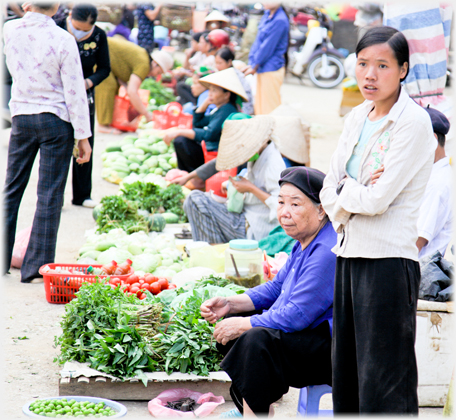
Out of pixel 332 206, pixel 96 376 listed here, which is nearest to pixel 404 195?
pixel 332 206

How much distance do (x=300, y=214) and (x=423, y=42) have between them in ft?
6.35

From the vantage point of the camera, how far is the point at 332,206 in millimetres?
2104

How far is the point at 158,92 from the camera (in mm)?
11219

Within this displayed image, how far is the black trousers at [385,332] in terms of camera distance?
1984 millimetres

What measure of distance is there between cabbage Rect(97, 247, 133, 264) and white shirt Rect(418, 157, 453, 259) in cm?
237

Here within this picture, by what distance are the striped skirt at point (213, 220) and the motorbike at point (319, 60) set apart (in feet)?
36.9

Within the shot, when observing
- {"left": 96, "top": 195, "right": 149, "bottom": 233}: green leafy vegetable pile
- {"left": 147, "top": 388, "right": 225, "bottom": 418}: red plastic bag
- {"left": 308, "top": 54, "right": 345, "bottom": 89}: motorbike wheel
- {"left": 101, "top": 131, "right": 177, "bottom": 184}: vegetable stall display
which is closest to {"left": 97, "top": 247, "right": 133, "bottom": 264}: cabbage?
{"left": 96, "top": 195, "right": 149, "bottom": 233}: green leafy vegetable pile

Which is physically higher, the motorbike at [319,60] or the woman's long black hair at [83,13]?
the motorbike at [319,60]

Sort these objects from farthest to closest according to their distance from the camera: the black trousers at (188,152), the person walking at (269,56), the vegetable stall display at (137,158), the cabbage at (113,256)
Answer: the person walking at (269,56), the vegetable stall display at (137,158), the black trousers at (188,152), the cabbage at (113,256)

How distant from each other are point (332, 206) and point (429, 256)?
1030 millimetres

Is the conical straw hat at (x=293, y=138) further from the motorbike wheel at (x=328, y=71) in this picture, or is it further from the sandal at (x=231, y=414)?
the motorbike wheel at (x=328, y=71)

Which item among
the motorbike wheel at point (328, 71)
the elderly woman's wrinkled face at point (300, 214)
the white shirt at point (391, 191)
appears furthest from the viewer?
the motorbike wheel at point (328, 71)

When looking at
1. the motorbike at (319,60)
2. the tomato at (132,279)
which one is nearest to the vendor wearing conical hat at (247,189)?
the tomato at (132,279)

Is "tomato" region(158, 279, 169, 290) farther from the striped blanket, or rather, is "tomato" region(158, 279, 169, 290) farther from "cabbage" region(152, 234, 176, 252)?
the striped blanket
